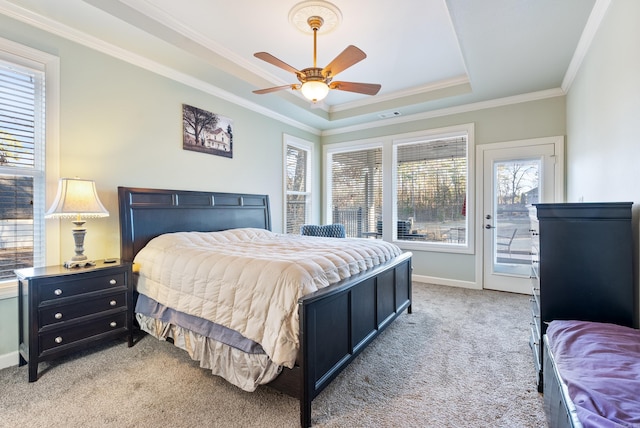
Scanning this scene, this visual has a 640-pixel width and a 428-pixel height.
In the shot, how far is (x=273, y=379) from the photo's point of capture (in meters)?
1.75

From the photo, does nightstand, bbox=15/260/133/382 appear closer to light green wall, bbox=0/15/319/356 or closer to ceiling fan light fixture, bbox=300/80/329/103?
light green wall, bbox=0/15/319/356

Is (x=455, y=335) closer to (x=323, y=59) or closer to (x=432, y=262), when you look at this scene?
(x=432, y=262)

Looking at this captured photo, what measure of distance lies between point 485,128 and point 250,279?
13.3ft

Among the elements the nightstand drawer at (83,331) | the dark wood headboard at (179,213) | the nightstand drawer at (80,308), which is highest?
the dark wood headboard at (179,213)

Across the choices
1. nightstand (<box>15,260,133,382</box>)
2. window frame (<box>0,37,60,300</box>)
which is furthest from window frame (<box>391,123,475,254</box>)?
window frame (<box>0,37,60,300</box>)

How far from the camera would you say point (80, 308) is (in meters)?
2.27

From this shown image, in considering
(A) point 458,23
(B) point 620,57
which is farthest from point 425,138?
(B) point 620,57

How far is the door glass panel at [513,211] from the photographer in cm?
398

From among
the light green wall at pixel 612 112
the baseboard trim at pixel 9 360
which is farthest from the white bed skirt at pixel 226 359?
the light green wall at pixel 612 112

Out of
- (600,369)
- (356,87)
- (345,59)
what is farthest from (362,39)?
(600,369)

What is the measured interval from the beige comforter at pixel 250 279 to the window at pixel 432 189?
2.21 metres

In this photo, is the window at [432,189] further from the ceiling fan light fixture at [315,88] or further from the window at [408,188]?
the ceiling fan light fixture at [315,88]

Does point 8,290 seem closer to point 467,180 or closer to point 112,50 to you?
point 112,50

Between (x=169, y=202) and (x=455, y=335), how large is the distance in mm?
3226
